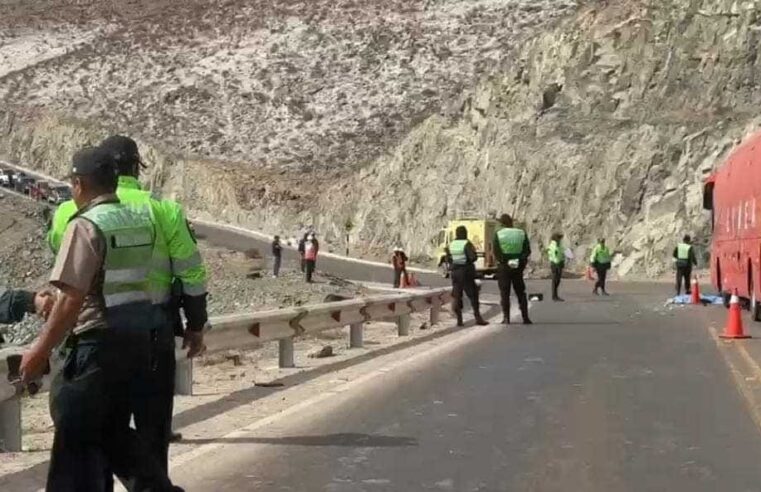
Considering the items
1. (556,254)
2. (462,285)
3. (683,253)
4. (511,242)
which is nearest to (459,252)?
(462,285)

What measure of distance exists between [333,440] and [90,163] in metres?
4.38

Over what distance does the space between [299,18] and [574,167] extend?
1438 inches

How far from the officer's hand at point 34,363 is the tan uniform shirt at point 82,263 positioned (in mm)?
173

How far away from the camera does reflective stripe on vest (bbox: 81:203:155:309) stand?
17.8 feet

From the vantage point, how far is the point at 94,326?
5.46 m

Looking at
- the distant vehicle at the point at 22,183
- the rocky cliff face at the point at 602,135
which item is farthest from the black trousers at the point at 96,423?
the distant vehicle at the point at 22,183

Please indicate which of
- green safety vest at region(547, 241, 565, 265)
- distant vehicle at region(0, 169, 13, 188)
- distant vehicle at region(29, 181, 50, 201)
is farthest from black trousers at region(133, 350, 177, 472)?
distant vehicle at region(0, 169, 13, 188)

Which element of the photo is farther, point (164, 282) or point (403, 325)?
point (403, 325)

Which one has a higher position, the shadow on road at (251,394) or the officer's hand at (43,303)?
the officer's hand at (43,303)

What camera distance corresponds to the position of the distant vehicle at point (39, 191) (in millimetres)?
61125

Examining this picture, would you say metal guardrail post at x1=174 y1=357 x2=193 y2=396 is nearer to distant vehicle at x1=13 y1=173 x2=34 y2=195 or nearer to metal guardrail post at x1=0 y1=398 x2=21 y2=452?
metal guardrail post at x1=0 y1=398 x2=21 y2=452

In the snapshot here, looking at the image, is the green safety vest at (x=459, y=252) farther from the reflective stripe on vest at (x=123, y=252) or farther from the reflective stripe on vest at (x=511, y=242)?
the reflective stripe on vest at (x=123, y=252)

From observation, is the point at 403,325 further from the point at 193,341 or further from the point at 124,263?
the point at 124,263

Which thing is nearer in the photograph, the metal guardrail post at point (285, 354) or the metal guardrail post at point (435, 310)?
the metal guardrail post at point (285, 354)
